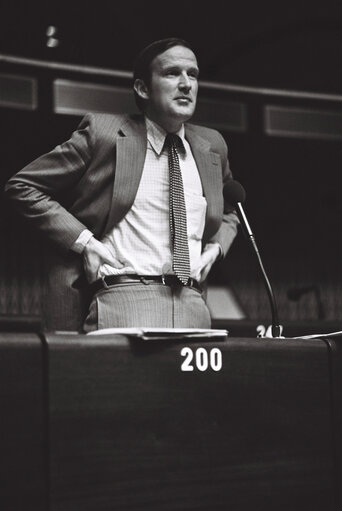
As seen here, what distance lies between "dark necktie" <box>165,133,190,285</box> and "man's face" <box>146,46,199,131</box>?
3.0 inches

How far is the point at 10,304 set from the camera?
→ 6859 mm

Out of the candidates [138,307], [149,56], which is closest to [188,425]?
[138,307]

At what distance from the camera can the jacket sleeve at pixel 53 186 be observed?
7.16ft

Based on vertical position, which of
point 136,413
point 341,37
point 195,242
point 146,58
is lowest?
point 136,413

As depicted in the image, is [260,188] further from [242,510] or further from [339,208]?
[242,510]

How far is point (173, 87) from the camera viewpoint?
2.33 metres

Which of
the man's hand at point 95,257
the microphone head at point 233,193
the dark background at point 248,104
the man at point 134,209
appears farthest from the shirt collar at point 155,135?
the dark background at point 248,104

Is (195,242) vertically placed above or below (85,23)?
below

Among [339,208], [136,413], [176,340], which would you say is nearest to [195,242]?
[176,340]

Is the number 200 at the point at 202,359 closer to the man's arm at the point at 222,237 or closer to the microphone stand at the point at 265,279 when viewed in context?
the microphone stand at the point at 265,279

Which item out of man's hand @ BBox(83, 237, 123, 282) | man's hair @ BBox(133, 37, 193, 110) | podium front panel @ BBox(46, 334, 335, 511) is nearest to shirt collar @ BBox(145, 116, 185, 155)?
man's hair @ BBox(133, 37, 193, 110)

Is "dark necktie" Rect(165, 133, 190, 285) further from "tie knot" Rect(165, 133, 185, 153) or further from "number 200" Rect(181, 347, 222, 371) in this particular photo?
"number 200" Rect(181, 347, 222, 371)

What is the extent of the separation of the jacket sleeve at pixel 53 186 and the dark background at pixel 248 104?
2.93m

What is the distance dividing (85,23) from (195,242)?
12.0ft
